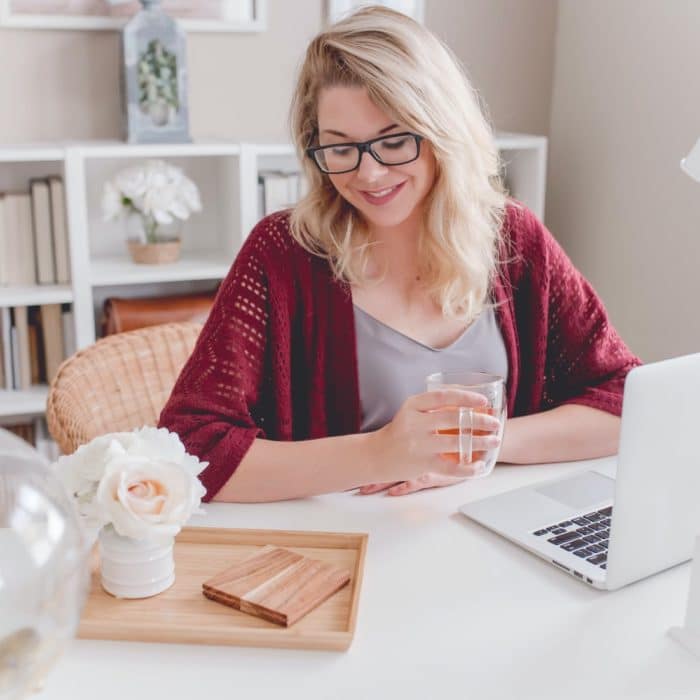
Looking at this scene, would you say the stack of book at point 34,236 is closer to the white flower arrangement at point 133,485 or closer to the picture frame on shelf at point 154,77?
the picture frame on shelf at point 154,77

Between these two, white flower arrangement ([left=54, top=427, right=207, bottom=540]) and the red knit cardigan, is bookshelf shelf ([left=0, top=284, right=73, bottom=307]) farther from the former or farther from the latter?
white flower arrangement ([left=54, top=427, right=207, bottom=540])

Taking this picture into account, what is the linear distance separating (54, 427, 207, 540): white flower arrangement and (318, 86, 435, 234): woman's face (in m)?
0.66

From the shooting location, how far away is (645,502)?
1.01 meters

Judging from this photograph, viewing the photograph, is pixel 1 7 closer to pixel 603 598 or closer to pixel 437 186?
pixel 437 186

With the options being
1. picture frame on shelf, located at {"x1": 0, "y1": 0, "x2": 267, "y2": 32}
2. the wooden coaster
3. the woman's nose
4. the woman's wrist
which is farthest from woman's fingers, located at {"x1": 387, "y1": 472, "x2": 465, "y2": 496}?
picture frame on shelf, located at {"x1": 0, "y1": 0, "x2": 267, "y2": 32}

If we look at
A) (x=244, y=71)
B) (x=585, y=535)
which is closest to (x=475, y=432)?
(x=585, y=535)

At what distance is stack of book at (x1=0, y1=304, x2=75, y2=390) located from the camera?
107 inches

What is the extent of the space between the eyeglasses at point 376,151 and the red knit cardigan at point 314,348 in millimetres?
175

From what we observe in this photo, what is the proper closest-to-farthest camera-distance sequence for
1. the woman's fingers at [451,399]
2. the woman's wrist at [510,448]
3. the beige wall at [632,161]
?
the woman's fingers at [451,399]
the woman's wrist at [510,448]
the beige wall at [632,161]

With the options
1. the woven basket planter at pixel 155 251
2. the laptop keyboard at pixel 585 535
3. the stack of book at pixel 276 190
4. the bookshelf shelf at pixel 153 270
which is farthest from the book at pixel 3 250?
the laptop keyboard at pixel 585 535

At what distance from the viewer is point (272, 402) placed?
160cm

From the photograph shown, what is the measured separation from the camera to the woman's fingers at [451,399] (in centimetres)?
109

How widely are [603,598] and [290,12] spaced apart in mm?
2399

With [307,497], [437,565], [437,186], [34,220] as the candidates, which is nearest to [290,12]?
[34,220]
